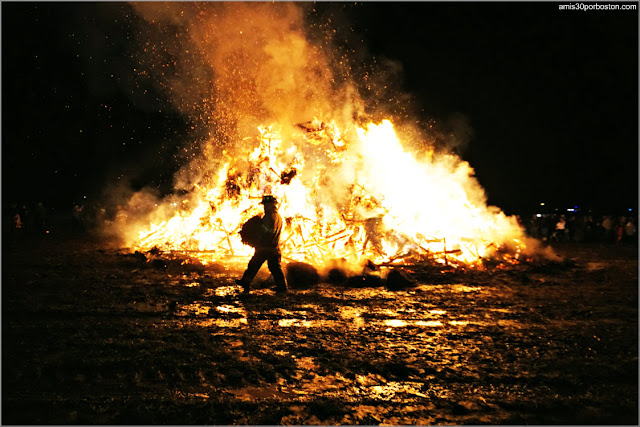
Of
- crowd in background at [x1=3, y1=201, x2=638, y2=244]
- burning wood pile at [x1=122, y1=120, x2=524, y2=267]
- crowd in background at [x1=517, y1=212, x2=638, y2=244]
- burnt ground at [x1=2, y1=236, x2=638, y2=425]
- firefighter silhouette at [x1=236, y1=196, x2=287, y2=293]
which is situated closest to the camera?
burnt ground at [x1=2, y1=236, x2=638, y2=425]

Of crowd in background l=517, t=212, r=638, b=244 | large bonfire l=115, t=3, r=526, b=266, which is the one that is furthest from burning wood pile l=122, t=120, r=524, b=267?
crowd in background l=517, t=212, r=638, b=244

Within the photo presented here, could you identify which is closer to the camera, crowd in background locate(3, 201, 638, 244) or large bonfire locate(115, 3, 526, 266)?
large bonfire locate(115, 3, 526, 266)

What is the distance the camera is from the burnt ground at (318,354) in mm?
3525

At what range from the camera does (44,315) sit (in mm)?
6184

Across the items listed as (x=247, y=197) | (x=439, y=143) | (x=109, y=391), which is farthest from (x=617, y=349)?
(x=439, y=143)

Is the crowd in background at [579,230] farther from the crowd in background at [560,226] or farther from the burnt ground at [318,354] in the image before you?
the burnt ground at [318,354]

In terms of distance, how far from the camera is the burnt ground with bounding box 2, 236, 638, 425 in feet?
11.6

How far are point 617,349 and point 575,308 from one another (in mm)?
2084

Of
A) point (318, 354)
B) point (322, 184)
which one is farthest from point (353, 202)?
point (318, 354)

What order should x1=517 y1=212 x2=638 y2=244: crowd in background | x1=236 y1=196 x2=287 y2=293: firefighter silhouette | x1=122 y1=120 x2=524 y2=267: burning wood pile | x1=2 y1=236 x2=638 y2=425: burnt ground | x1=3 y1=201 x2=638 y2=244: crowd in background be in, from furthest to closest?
x1=3 y1=201 x2=638 y2=244: crowd in background
x1=517 y1=212 x2=638 y2=244: crowd in background
x1=122 y1=120 x2=524 y2=267: burning wood pile
x1=236 y1=196 x2=287 y2=293: firefighter silhouette
x1=2 y1=236 x2=638 y2=425: burnt ground

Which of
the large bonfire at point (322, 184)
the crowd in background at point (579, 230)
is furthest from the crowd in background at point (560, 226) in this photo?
the large bonfire at point (322, 184)

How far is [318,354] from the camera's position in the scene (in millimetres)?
4781

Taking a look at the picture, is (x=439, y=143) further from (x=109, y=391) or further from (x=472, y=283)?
(x=109, y=391)

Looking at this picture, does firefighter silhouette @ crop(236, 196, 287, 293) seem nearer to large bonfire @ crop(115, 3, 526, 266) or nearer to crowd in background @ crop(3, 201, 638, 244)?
large bonfire @ crop(115, 3, 526, 266)
